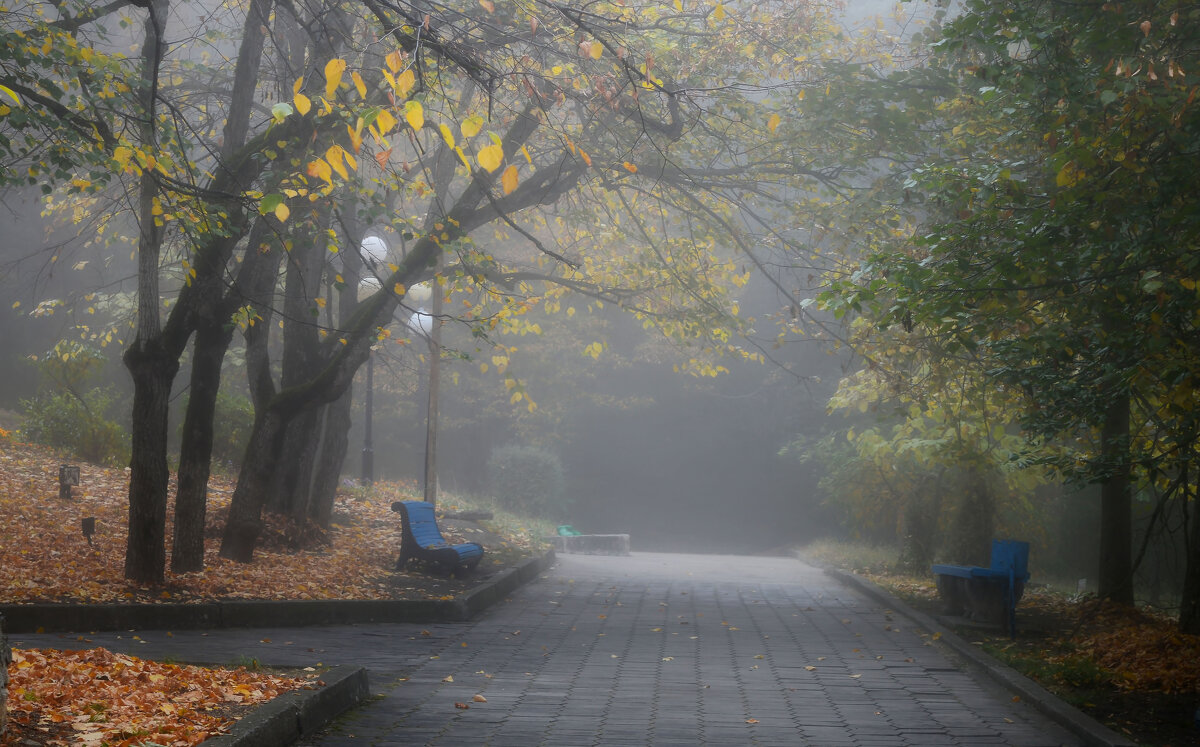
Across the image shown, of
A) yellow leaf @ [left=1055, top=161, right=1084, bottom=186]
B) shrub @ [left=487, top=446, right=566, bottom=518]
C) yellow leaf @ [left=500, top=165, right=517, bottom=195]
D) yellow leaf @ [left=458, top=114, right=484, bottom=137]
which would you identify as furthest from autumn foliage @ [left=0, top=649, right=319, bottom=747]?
shrub @ [left=487, top=446, right=566, bottom=518]

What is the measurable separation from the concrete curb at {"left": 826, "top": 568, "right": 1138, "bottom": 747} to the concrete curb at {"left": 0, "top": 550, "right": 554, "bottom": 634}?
5.23 metres

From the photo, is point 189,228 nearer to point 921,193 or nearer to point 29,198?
point 921,193

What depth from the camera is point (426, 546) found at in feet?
48.5

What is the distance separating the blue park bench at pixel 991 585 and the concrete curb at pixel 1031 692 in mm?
455

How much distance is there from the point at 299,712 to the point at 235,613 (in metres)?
5.04

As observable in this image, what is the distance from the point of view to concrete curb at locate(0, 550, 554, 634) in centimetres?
950

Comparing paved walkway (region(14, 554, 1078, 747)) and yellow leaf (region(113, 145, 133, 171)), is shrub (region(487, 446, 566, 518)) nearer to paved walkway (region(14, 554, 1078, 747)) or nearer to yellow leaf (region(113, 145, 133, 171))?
paved walkway (region(14, 554, 1078, 747))

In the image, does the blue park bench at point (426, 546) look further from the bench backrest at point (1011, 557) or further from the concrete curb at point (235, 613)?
the bench backrest at point (1011, 557)

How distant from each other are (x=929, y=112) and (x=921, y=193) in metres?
1.74

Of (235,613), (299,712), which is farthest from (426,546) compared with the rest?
(299,712)

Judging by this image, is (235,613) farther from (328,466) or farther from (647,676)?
(328,466)

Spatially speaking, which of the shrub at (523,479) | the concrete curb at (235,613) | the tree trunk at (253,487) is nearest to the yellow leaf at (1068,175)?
the concrete curb at (235,613)

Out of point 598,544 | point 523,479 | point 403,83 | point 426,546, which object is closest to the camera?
point 403,83

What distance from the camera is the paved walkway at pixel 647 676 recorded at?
6605 millimetres
